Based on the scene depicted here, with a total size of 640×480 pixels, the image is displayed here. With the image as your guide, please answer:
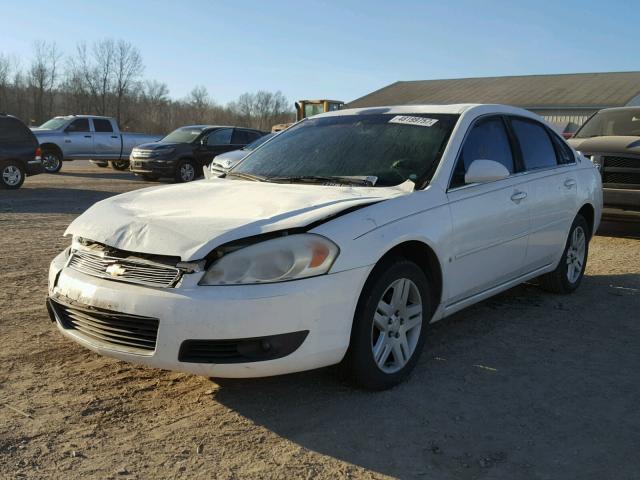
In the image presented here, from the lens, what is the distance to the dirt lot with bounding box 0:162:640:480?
9.12ft

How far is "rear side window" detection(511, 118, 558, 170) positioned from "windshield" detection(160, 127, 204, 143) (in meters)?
13.6

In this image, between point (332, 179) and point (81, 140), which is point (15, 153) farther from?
point (332, 179)

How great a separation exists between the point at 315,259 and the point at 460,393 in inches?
46.1

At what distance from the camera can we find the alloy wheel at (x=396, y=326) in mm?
3492

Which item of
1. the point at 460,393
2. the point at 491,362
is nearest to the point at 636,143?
the point at 491,362

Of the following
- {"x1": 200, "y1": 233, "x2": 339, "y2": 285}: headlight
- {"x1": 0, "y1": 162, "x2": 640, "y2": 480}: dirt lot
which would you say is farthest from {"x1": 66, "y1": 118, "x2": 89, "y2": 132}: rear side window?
{"x1": 200, "y1": 233, "x2": 339, "y2": 285}: headlight

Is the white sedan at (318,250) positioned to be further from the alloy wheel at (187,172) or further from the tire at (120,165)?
the tire at (120,165)

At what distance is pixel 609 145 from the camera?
885cm

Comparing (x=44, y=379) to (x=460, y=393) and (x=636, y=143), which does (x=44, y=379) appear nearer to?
(x=460, y=393)

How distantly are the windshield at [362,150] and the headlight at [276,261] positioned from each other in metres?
1.00

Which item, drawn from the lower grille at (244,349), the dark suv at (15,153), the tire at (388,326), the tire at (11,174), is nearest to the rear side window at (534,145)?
the tire at (388,326)

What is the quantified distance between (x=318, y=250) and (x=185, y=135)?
15.8 metres

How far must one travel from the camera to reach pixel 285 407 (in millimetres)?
3336

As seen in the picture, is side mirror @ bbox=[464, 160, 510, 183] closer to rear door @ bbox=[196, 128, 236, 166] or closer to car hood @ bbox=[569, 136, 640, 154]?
car hood @ bbox=[569, 136, 640, 154]
